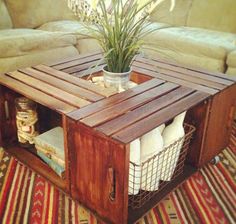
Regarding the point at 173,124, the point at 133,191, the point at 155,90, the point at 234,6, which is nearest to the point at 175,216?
the point at 133,191

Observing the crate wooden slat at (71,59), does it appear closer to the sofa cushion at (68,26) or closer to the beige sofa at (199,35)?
the beige sofa at (199,35)

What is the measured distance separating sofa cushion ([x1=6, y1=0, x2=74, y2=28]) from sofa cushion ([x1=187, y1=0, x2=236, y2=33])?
40.1 inches

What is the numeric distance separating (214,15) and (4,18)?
61.2 inches

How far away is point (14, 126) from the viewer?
1497mm

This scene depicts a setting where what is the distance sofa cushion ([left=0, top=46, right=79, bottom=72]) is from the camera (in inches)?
75.8

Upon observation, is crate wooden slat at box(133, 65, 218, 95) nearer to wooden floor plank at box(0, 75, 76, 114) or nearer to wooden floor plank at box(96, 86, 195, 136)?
wooden floor plank at box(96, 86, 195, 136)

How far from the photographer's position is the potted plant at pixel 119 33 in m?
1.21

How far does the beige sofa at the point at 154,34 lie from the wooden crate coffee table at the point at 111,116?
503mm

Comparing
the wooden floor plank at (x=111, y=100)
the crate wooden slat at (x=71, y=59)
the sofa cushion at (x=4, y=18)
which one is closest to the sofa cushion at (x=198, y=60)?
the crate wooden slat at (x=71, y=59)

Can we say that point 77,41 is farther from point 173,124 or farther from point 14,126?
point 173,124

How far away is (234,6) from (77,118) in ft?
5.90

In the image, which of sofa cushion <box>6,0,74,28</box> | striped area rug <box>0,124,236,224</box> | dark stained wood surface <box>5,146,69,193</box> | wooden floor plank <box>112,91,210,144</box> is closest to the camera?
wooden floor plank <box>112,91,210,144</box>

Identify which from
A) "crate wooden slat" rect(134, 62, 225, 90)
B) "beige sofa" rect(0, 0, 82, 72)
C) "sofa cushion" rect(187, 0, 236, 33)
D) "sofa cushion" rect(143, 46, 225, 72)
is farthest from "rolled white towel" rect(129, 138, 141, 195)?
"sofa cushion" rect(187, 0, 236, 33)

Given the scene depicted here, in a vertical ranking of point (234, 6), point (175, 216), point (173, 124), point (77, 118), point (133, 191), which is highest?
point (234, 6)
